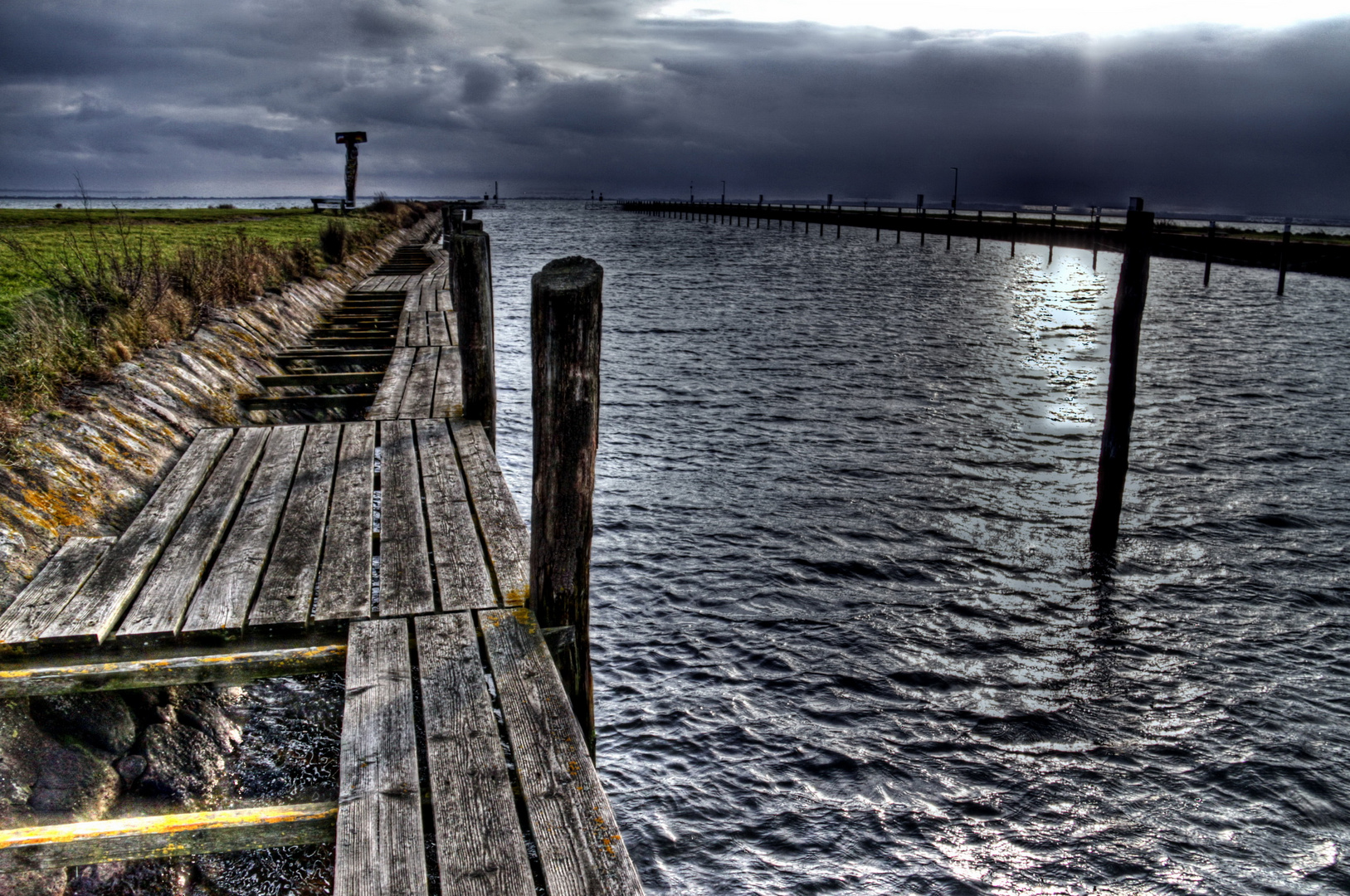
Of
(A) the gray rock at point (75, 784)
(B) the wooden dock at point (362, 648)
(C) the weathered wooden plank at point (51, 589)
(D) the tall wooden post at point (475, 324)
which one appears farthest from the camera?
(D) the tall wooden post at point (475, 324)

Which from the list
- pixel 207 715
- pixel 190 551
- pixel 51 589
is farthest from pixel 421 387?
pixel 51 589

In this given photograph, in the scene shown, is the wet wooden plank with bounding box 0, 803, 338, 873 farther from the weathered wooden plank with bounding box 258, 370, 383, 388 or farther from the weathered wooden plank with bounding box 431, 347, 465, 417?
the weathered wooden plank with bounding box 258, 370, 383, 388

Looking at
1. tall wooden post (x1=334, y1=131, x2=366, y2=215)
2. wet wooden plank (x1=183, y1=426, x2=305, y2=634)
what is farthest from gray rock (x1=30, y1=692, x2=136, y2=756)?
tall wooden post (x1=334, y1=131, x2=366, y2=215)

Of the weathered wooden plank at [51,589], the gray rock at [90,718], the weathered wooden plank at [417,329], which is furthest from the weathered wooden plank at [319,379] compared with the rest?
the gray rock at [90,718]

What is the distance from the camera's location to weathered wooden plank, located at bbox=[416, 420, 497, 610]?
4.32 metres

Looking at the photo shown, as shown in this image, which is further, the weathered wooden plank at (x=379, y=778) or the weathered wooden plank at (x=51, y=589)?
the weathered wooden plank at (x=51, y=589)

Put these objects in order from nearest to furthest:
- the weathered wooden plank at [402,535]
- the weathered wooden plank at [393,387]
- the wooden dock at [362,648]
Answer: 1. the wooden dock at [362,648]
2. the weathered wooden plank at [402,535]
3. the weathered wooden plank at [393,387]

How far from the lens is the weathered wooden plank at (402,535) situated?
422cm

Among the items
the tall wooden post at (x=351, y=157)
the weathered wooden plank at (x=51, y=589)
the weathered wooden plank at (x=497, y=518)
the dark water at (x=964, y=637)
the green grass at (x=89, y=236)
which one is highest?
the tall wooden post at (x=351, y=157)

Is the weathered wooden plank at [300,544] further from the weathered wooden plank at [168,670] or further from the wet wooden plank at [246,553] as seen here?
the weathered wooden plank at [168,670]

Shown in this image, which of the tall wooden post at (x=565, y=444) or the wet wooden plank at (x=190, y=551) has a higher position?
the tall wooden post at (x=565, y=444)

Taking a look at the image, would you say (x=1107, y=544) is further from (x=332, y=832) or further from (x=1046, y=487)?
(x=332, y=832)

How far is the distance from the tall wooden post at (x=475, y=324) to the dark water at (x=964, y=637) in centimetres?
209

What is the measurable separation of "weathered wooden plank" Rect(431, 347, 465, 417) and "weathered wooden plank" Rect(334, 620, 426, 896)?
13.9 ft
